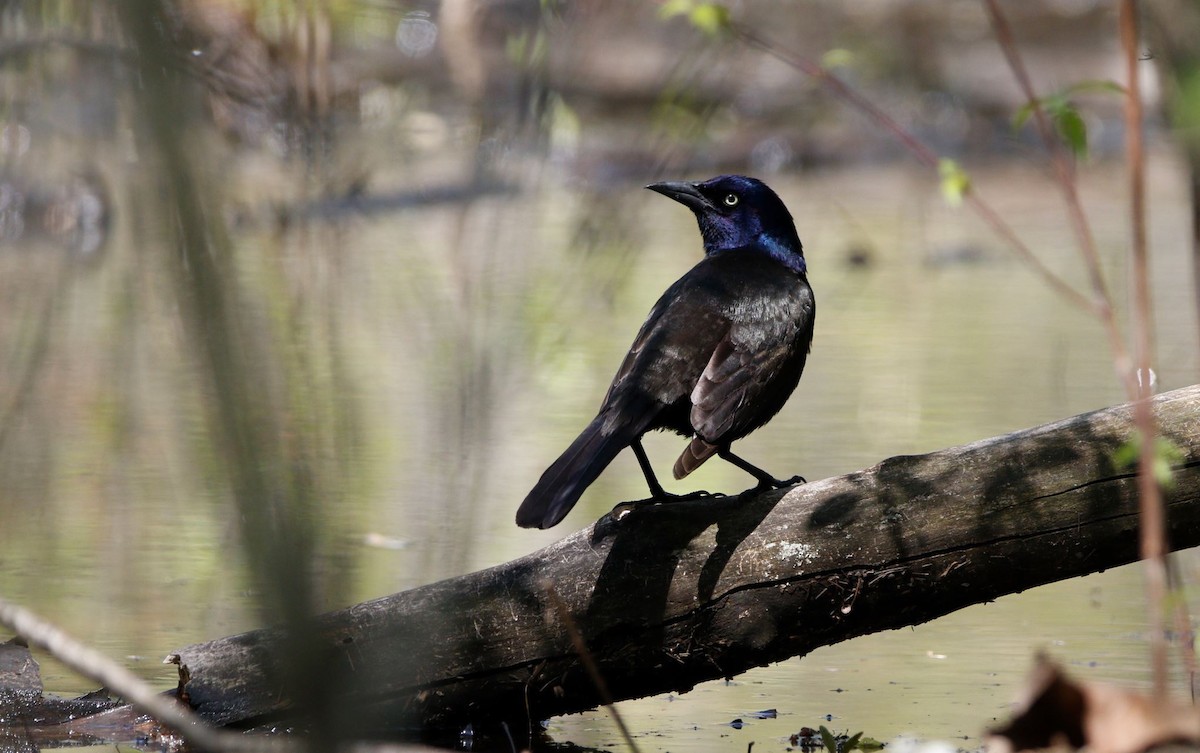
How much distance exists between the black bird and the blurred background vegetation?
245 mm

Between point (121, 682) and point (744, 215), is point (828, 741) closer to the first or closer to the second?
point (744, 215)

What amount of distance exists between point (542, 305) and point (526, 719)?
170cm

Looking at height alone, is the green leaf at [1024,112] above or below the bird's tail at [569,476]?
above

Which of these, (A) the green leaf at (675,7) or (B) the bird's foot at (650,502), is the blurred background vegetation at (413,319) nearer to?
(A) the green leaf at (675,7)

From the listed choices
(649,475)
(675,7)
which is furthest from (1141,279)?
(649,475)

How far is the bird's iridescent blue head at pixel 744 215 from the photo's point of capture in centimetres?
462

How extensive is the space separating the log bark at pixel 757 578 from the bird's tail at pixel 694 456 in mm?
140

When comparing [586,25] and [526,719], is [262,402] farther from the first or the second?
[526,719]

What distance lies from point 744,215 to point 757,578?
155 centimetres

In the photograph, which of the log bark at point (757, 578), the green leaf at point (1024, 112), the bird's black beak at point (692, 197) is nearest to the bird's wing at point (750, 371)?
the log bark at point (757, 578)

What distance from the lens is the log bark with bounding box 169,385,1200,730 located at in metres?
3.35

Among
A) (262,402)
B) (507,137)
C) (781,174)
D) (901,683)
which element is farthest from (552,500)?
(781,174)

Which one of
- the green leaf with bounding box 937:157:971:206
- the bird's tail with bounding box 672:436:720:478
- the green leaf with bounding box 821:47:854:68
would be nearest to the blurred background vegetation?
the green leaf with bounding box 821:47:854:68

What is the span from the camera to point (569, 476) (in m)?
3.34
